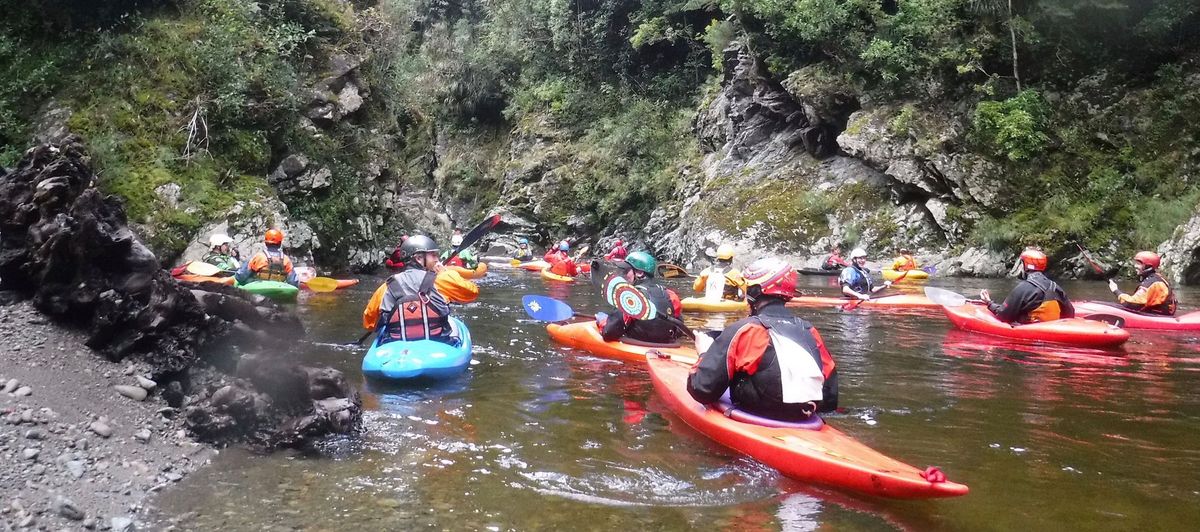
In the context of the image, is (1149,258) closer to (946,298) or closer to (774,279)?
(946,298)

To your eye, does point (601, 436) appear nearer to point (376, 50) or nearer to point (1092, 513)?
point (1092, 513)

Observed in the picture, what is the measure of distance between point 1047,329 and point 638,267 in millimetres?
4647

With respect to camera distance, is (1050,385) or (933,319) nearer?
(1050,385)

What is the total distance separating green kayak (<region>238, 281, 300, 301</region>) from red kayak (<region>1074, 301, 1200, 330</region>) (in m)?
9.69

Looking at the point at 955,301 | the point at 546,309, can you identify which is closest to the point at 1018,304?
the point at 955,301

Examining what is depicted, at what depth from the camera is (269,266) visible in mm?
10359

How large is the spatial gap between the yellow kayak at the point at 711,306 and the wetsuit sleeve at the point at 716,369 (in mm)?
6734

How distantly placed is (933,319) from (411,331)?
7095 millimetres

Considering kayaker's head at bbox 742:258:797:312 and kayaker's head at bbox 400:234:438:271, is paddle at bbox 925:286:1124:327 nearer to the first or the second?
kayaker's head at bbox 742:258:797:312

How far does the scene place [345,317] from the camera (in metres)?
9.55

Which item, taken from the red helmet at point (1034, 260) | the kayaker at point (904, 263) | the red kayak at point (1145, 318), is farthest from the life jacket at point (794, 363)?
the kayaker at point (904, 263)

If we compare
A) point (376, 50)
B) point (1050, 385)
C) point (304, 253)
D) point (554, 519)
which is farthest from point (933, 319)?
point (376, 50)

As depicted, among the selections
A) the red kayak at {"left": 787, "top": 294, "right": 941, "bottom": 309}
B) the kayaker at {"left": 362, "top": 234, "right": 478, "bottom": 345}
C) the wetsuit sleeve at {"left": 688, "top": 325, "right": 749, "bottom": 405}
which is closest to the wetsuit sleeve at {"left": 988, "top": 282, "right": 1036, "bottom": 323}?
the red kayak at {"left": 787, "top": 294, "right": 941, "bottom": 309}

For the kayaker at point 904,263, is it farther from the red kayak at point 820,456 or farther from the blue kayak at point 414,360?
the red kayak at point 820,456
